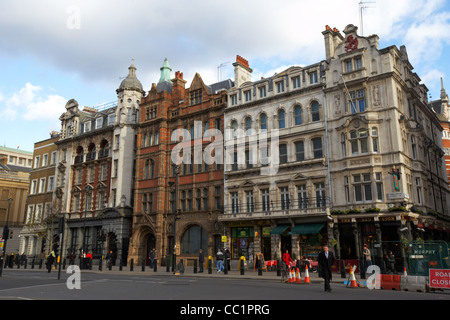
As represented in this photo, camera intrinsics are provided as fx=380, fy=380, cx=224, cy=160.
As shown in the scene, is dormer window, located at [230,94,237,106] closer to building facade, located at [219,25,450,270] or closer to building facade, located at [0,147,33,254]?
building facade, located at [219,25,450,270]

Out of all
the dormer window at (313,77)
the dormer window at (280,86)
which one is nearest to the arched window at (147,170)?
the dormer window at (280,86)

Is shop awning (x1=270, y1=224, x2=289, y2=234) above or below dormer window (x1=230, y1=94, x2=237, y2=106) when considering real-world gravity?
below

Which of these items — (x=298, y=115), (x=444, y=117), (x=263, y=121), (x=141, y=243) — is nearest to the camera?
(x=298, y=115)

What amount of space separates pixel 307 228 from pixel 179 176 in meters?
15.5

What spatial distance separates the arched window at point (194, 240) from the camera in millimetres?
36344

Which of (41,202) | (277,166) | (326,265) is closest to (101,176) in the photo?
(41,202)

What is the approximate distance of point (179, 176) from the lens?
130ft

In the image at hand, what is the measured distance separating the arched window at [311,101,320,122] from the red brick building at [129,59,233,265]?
9.35 meters

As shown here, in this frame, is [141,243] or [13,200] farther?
[13,200]

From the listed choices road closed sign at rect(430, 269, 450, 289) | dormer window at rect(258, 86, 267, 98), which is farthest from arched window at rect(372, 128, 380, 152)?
road closed sign at rect(430, 269, 450, 289)

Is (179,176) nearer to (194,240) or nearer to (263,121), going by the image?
(194,240)

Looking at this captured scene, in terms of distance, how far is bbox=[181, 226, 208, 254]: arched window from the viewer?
119 feet

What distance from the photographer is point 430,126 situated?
3684cm
